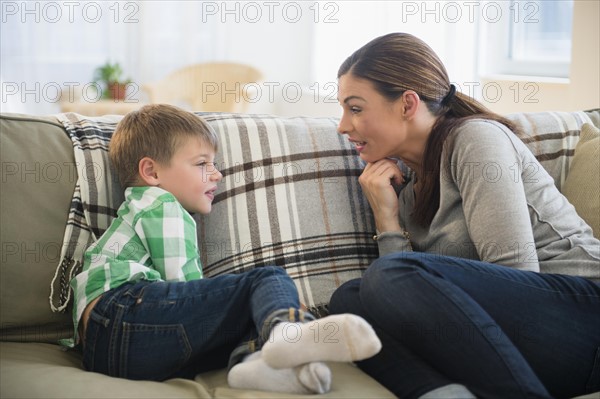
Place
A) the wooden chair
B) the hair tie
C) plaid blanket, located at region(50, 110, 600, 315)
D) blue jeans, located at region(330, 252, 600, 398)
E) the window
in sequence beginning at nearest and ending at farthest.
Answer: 1. blue jeans, located at region(330, 252, 600, 398)
2. plaid blanket, located at region(50, 110, 600, 315)
3. the hair tie
4. the window
5. the wooden chair

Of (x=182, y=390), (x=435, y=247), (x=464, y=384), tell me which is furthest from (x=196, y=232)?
(x=464, y=384)

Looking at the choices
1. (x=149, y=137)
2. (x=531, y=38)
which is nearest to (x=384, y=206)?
(x=149, y=137)

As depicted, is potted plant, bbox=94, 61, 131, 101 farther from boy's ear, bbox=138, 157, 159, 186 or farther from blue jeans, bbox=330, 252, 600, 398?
blue jeans, bbox=330, 252, 600, 398

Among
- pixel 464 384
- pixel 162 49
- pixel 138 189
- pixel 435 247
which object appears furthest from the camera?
pixel 162 49

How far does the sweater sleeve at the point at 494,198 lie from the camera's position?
1.55 metres

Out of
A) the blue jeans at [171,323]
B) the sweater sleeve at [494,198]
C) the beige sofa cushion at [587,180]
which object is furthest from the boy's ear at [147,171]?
the beige sofa cushion at [587,180]

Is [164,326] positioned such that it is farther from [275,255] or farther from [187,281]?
[275,255]

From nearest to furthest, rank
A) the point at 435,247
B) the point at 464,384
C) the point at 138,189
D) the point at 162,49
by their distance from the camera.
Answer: the point at 464,384 → the point at 138,189 → the point at 435,247 → the point at 162,49

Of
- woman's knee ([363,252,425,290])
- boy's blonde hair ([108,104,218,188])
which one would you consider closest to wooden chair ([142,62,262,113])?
boy's blonde hair ([108,104,218,188])

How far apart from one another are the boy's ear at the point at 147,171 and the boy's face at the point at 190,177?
15mm

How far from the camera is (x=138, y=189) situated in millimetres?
1625

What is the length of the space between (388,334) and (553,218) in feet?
1.59

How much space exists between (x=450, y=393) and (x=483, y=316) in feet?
0.52

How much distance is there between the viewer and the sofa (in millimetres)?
1447
